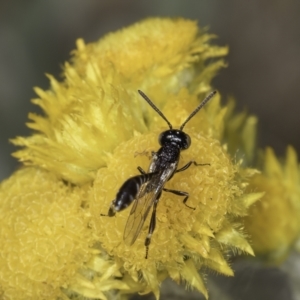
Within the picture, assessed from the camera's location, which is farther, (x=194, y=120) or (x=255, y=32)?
(x=255, y=32)

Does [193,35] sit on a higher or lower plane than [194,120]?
higher

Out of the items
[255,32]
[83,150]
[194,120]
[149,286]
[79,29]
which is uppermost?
[255,32]

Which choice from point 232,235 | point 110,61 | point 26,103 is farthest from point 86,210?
point 26,103

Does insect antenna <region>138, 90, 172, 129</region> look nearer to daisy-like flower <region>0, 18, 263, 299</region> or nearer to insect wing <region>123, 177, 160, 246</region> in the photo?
daisy-like flower <region>0, 18, 263, 299</region>

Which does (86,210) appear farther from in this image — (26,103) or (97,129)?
(26,103)

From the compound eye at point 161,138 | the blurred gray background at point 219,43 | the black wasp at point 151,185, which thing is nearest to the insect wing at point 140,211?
the black wasp at point 151,185

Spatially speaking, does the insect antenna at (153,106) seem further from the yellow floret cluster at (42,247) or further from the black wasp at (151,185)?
the yellow floret cluster at (42,247)

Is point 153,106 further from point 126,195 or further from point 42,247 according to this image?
point 42,247

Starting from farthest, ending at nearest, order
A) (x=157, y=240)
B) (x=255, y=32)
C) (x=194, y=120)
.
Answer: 1. (x=255, y=32)
2. (x=194, y=120)
3. (x=157, y=240)
